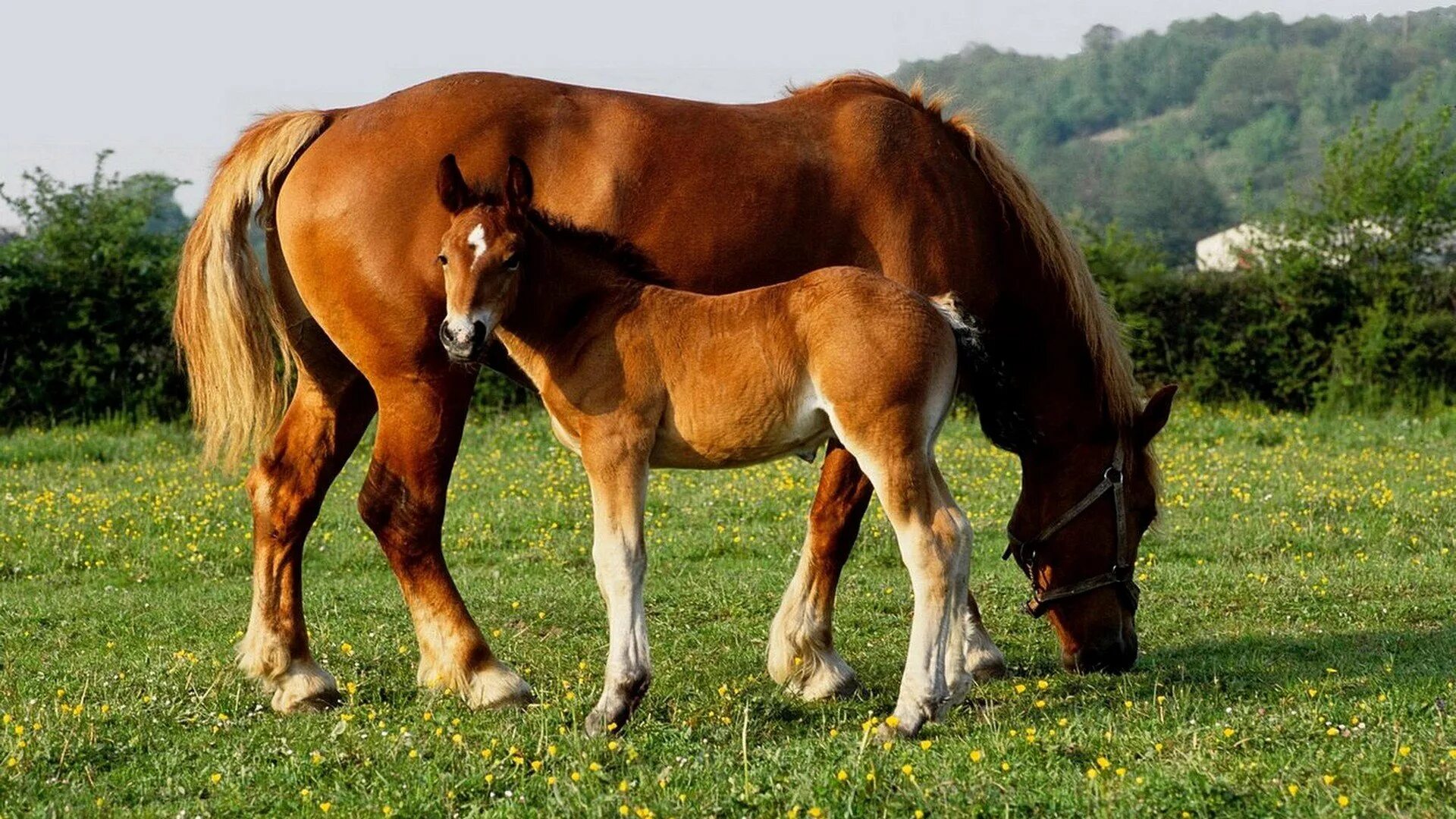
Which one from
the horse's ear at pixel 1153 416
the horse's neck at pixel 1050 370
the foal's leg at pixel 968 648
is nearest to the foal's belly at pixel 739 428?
the foal's leg at pixel 968 648

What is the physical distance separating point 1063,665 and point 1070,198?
301ft

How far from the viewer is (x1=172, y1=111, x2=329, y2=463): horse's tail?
6199 millimetres

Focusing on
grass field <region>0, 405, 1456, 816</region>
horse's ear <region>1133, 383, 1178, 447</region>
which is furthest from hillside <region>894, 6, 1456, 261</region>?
horse's ear <region>1133, 383, 1178, 447</region>

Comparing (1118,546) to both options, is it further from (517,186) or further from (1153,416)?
(517,186)

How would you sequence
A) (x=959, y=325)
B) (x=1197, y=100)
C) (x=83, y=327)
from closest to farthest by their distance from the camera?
(x=959, y=325)
(x=83, y=327)
(x=1197, y=100)

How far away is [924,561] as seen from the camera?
5.13 m

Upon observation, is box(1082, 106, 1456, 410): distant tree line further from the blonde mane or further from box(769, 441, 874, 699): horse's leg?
box(769, 441, 874, 699): horse's leg

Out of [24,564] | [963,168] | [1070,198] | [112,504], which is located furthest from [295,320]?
[1070,198]

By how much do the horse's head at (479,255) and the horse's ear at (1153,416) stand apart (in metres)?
2.77

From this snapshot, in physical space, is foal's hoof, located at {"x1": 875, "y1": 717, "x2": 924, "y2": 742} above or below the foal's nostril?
below

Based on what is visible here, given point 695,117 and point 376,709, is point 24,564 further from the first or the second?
point 695,117

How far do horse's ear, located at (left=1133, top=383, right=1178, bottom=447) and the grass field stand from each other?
991 millimetres

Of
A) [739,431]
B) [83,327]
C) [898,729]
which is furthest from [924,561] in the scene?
[83,327]

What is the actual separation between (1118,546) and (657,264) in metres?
2.27
